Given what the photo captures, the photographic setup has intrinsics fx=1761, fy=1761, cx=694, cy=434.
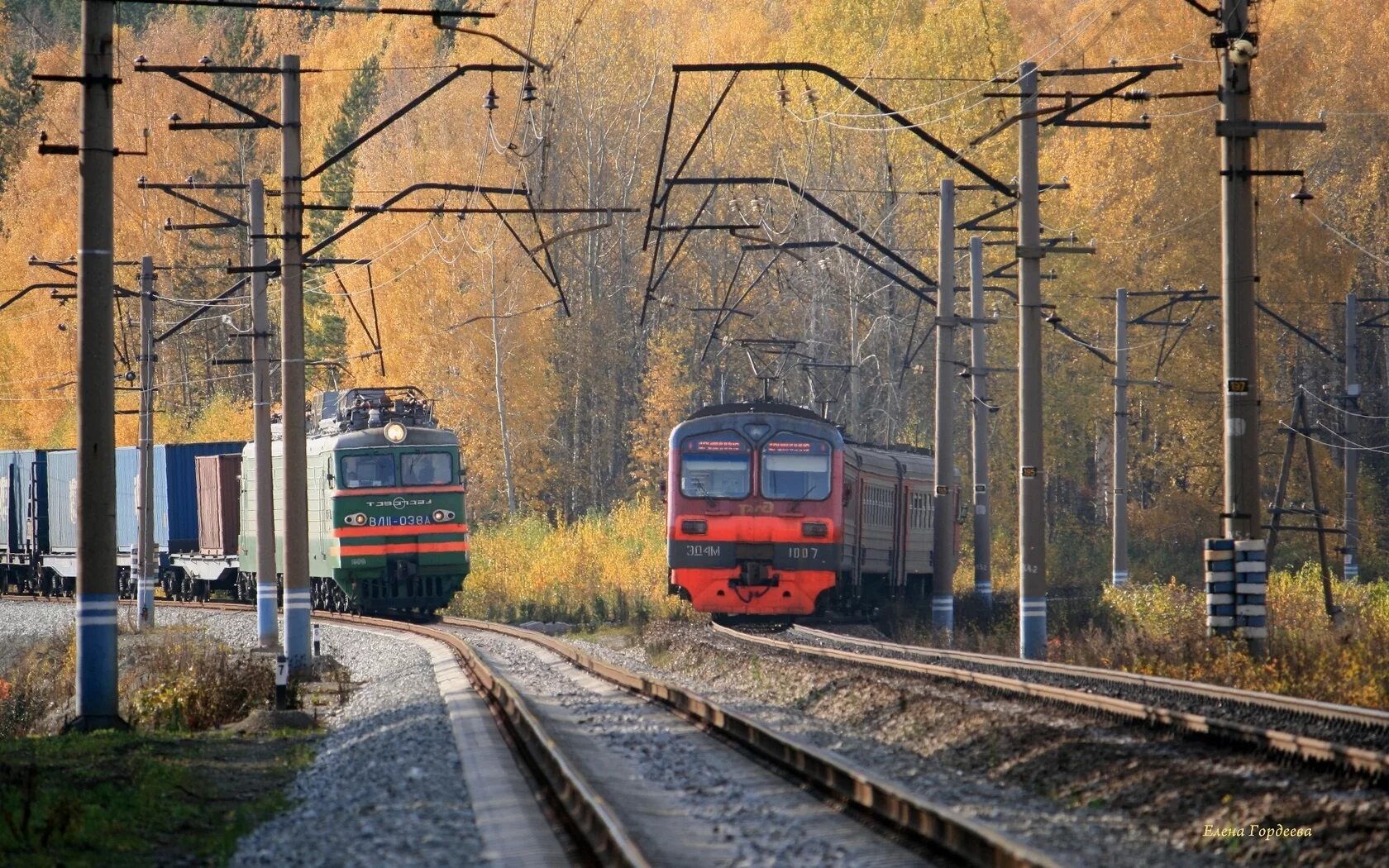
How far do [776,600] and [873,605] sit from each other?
19.9ft

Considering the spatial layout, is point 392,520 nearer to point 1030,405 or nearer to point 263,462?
point 263,462

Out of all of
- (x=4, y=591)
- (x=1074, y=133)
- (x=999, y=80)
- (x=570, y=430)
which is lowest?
(x=4, y=591)

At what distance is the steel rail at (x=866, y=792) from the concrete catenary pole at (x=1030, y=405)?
22.3ft

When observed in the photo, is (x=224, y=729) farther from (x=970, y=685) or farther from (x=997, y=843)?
(x=997, y=843)

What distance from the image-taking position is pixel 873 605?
104 ft

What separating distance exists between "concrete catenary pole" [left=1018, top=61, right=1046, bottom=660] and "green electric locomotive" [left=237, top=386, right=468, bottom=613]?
11.7 m

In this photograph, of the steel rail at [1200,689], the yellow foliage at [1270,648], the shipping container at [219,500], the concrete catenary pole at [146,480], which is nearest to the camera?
the steel rail at [1200,689]

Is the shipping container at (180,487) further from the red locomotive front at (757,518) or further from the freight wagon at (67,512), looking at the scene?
the red locomotive front at (757,518)

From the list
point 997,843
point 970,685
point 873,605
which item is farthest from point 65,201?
point 997,843

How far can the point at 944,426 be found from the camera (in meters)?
27.8

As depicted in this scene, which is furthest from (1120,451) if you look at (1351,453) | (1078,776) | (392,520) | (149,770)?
(149,770)

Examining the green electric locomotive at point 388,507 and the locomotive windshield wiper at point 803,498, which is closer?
the locomotive windshield wiper at point 803,498

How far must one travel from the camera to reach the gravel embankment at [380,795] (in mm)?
8656

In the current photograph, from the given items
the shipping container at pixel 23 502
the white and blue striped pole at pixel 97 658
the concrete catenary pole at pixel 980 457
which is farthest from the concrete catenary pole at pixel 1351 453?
the shipping container at pixel 23 502
